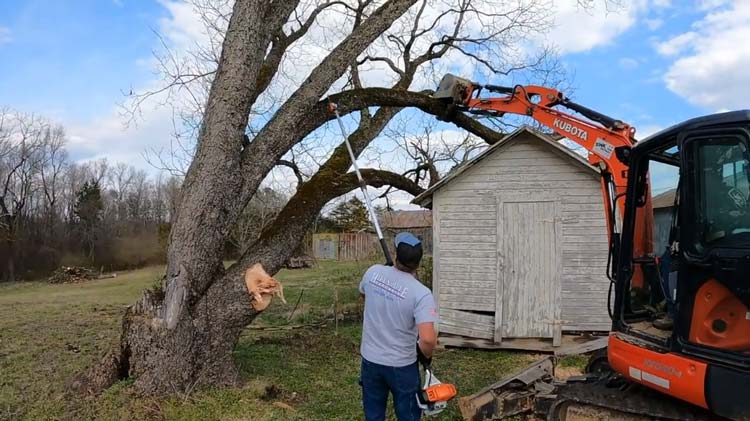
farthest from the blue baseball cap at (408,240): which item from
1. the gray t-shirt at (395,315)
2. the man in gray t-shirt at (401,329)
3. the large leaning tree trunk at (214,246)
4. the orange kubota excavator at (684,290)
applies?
the large leaning tree trunk at (214,246)

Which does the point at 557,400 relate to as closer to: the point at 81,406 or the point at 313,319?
the point at 81,406

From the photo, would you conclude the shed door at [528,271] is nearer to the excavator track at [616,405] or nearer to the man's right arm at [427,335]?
the excavator track at [616,405]

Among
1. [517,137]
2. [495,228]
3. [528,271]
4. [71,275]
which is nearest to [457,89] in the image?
[517,137]

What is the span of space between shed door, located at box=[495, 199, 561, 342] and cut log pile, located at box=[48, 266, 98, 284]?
26729 millimetres

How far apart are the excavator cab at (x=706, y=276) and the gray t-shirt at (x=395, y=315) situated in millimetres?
1510

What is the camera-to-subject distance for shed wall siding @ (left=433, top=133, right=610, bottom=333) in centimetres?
955

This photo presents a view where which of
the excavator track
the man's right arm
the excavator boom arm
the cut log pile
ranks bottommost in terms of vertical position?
the cut log pile

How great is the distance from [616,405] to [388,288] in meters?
1.82

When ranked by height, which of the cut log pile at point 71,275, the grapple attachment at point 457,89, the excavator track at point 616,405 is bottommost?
the cut log pile at point 71,275

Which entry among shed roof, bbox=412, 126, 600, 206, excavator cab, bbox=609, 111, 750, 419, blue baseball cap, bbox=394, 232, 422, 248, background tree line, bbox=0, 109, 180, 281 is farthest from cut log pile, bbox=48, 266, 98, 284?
excavator cab, bbox=609, 111, 750, 419

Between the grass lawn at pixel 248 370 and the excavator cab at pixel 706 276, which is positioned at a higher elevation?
the excavator cab at pixel 706 276

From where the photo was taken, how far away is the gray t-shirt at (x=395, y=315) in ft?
13.4

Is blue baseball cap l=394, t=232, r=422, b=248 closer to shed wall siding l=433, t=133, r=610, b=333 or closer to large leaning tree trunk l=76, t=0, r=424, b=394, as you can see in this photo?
large leaning tree trunk l=76, t=0, r=424, b=394

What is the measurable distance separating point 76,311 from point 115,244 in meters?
21.0
